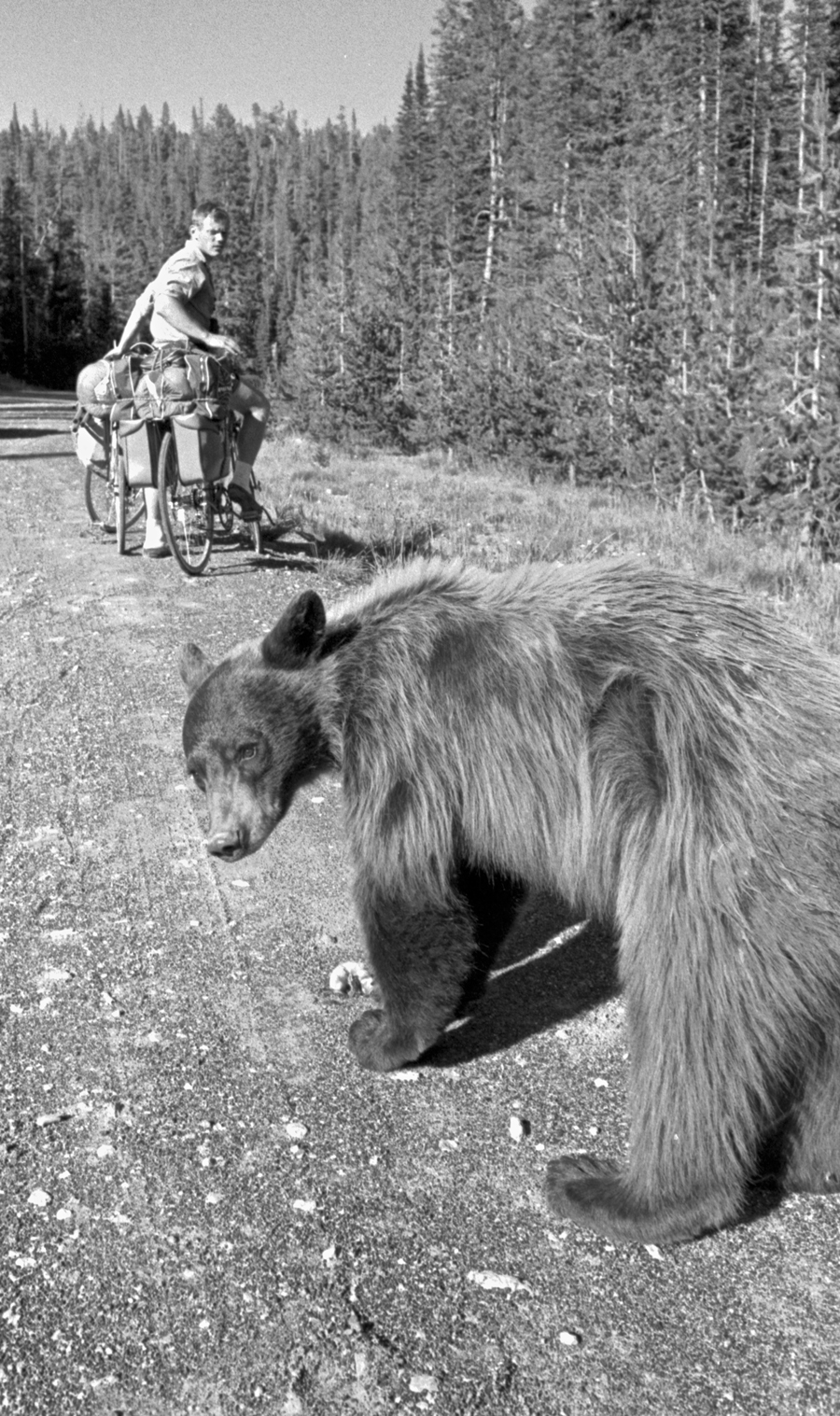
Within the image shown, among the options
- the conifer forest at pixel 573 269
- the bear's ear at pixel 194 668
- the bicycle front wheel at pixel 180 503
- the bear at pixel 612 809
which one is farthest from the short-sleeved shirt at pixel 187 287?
the conifer forest at pixel 573 269

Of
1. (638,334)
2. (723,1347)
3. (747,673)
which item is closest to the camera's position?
(723,1347)

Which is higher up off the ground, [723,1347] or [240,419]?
[240,419]

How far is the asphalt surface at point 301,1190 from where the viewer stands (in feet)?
7.70

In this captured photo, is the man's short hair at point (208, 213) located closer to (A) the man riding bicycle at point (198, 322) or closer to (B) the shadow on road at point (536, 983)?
(A) the man riding bicycle at point (198, 322)

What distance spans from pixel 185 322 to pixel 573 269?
19.1 metres

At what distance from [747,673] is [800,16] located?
183 feet

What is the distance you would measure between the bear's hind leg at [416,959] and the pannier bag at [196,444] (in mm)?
6109

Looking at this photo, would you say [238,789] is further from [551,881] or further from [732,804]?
[732,804]

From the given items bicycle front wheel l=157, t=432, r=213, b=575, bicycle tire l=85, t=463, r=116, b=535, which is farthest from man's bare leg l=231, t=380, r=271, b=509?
bicycle tire l=85, t=463, r=116, b=535

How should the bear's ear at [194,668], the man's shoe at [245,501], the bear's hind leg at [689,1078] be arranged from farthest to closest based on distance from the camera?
1. the man's shoe at [245,501]
2. the bear's ear at [194,668]
3. the bear's hind leg at [689,1078]

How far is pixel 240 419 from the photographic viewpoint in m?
9.32

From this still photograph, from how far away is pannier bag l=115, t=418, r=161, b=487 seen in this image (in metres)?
8.79

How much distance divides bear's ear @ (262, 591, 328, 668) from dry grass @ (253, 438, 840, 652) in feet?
8.31

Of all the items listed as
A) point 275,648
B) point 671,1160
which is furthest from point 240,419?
point 671,1160
